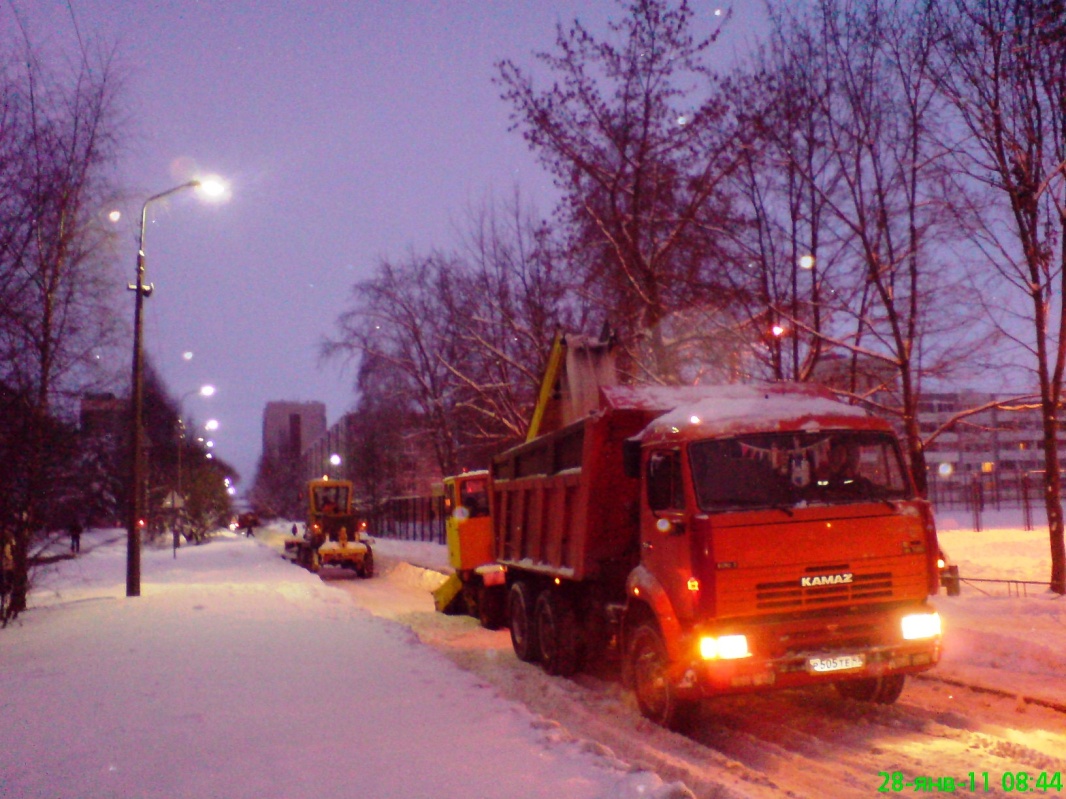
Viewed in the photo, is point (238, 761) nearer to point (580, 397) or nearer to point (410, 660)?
point (410, 660)

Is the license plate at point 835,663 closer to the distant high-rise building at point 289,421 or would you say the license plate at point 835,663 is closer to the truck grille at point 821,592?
the truck grille at point 821,592

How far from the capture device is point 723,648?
680cm

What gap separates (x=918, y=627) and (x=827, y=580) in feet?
2.99

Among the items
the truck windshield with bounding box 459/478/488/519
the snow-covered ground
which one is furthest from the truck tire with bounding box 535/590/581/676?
the truck windshield with bounding box 459/478/488/519

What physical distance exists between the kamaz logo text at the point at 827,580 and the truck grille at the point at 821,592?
0.02m

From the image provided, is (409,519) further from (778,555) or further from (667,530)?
(778,555)

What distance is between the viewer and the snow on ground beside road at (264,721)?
5.29 meters

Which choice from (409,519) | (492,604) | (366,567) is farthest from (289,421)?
(492,604)

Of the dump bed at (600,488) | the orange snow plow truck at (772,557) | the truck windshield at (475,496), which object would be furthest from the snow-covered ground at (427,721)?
the truck windshield at (475,496)

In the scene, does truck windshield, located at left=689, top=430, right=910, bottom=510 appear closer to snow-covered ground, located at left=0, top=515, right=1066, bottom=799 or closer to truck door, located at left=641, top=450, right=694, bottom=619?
truck door, located at left=641, top=450, right=694, bottom=619

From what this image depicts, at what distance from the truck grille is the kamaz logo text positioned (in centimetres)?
2

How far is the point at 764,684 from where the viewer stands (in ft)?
22.4

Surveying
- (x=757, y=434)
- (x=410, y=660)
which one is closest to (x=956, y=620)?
(x=757, y=434)

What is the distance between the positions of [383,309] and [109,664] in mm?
21257
